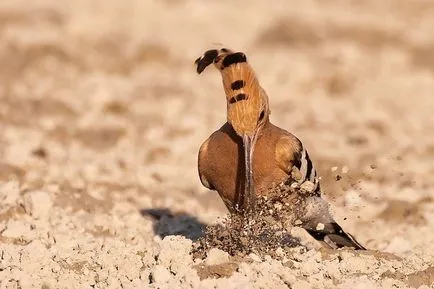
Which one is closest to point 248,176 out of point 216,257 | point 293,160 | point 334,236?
point 293,160

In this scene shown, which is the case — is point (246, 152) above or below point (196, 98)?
below

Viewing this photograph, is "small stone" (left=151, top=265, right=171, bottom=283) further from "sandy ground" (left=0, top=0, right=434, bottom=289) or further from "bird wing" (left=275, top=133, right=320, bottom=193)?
"bird wing" (left=275, top=133, right=320, bottom=193)

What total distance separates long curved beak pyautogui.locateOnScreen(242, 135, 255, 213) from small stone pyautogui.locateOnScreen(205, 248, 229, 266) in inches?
11.8

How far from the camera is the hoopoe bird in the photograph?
4789 millimetres

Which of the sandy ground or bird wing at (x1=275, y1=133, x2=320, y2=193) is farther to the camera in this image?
bird wing at (x1=275, y1=133, x2=320, y2=193)

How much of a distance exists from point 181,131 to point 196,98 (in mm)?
1496

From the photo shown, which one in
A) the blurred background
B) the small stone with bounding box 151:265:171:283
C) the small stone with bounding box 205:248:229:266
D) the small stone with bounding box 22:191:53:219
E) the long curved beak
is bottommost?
the small stone with bounding box 151:265:171:283

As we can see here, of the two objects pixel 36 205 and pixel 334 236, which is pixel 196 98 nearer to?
pixel 36 205

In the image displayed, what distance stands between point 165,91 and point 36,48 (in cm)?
196

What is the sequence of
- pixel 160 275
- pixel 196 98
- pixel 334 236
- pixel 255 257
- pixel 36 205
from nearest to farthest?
pixel 160 275 → pixel 255 257 → pixel 334 236 → pixel 36 205 → pixel 196 98

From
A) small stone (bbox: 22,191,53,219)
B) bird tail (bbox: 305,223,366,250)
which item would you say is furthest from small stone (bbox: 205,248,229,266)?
small stone (bbox: 22,191,53,219)

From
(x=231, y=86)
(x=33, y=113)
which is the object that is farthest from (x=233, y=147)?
(x=33, y=113)

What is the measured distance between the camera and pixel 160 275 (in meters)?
4.54

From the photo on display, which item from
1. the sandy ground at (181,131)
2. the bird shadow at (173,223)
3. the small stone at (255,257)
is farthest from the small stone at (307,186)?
the bird shadow at (173,223)
